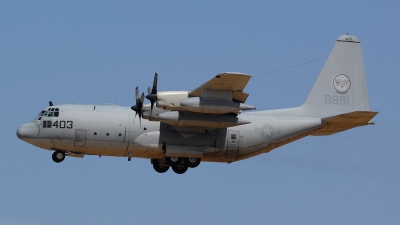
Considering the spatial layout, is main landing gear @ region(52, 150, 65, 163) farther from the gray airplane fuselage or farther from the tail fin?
the tail fin

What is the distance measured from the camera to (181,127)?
3481 centimetres

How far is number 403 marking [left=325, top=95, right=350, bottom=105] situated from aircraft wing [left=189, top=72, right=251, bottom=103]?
6.12 m

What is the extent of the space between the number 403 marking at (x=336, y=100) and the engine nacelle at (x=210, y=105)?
20.4ft

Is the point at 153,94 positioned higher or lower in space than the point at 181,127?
higher

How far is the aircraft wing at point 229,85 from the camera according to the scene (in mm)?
31044

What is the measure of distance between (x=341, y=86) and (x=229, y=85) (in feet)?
26.0

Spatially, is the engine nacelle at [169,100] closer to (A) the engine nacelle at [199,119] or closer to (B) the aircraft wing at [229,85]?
(B) the aircraft wing at [229,85]

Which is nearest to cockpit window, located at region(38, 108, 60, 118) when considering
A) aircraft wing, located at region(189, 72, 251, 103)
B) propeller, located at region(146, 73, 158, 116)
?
propeller, located at region(146, 73, 158, 116)

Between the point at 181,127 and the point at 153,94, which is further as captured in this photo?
the point at 181,127

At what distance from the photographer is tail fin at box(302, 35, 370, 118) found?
1464 inches

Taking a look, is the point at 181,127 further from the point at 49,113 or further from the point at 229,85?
the point at 49,113

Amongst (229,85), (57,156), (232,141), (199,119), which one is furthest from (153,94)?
(57,156)

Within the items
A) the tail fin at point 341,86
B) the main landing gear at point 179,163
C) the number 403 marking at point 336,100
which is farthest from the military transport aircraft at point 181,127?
the number 403 marking at point 336,100

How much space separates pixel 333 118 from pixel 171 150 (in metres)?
7.57
